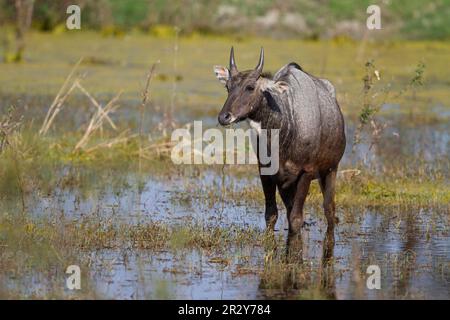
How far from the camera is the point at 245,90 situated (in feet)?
32.5

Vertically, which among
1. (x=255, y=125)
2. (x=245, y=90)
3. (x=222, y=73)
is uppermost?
(x=222, y=73)

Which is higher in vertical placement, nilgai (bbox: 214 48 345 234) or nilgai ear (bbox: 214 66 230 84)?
nilgai ear (bbox: 214 66 230 84)

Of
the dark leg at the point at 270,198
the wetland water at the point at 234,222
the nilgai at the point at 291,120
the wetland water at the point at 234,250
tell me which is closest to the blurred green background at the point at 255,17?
the wetland water at the point at 234,222

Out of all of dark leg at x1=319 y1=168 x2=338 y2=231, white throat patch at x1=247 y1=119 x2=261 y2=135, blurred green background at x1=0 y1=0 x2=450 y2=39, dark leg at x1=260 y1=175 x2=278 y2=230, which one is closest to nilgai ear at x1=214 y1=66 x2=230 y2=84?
white throat patch at x1=247 y1=119 x2=261 y2=135

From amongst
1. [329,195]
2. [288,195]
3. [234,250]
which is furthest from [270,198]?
[329,195]

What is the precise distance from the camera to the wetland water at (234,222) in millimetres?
8734

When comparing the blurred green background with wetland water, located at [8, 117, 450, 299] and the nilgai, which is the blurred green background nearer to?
wetland water, located at [8, 117, 450, 299]

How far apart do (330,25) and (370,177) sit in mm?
15568

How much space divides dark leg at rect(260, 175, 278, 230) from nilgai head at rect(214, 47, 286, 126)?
804mm

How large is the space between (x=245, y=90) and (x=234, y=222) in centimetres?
209

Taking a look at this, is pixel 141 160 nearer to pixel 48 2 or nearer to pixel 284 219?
pixel 284 219

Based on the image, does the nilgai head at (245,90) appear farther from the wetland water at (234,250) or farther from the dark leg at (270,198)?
Result: the wetland water at (234,250)

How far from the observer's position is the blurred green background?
2877 centimetres

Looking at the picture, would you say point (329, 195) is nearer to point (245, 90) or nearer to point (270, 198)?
point (270, 198)
